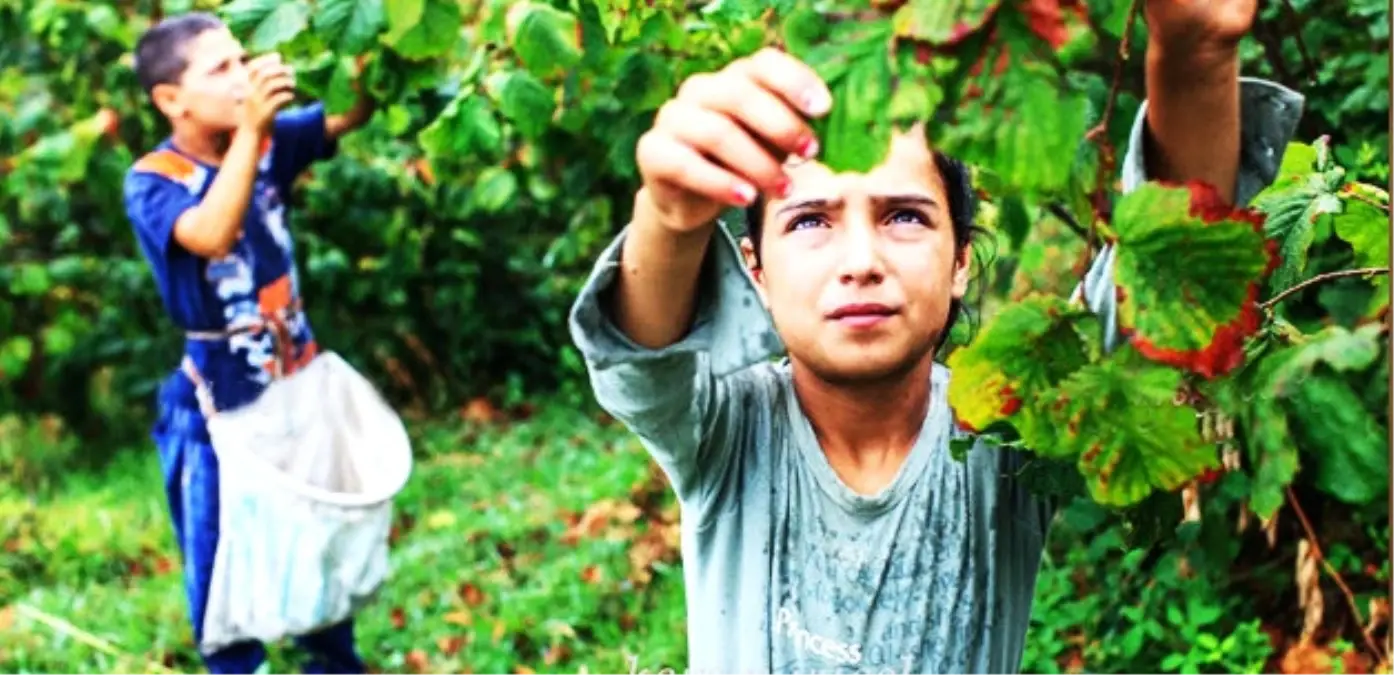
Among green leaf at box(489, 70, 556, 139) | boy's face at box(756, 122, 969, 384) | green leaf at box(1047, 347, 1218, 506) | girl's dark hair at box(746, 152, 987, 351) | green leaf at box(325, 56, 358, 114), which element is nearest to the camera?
green leaf at box(1047, 347, 1218, 506)

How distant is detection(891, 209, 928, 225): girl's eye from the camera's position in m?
1.27

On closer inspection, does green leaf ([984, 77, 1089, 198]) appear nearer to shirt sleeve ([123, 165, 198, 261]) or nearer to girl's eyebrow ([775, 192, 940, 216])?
girl's eyebrow ([775, 192, 940, 216])

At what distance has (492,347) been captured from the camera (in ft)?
19.4

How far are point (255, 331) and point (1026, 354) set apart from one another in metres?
2.21

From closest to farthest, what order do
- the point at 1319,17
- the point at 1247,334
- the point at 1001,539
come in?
the point at 1247,334, the point at 1001,539, the point at 1319,17

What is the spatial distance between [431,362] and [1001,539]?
4637 mm

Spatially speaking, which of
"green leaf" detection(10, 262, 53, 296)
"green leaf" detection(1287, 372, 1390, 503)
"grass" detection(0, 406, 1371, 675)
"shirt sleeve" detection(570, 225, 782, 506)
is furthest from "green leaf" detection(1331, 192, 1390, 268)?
"green leaf" detection(10, 262, 53, 296)

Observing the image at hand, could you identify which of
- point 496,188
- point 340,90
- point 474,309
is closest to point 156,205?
point 340,90

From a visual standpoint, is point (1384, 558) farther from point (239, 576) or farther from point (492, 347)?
point (492, 347)

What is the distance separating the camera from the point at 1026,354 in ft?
2.77

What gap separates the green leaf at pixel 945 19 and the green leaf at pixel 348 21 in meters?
1.10

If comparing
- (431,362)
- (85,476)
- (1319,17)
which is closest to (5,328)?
(85,476)

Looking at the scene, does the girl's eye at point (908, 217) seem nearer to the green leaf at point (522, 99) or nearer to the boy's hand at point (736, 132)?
the boy's hand at point (736, 132)

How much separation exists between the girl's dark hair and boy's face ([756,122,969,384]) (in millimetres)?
42
